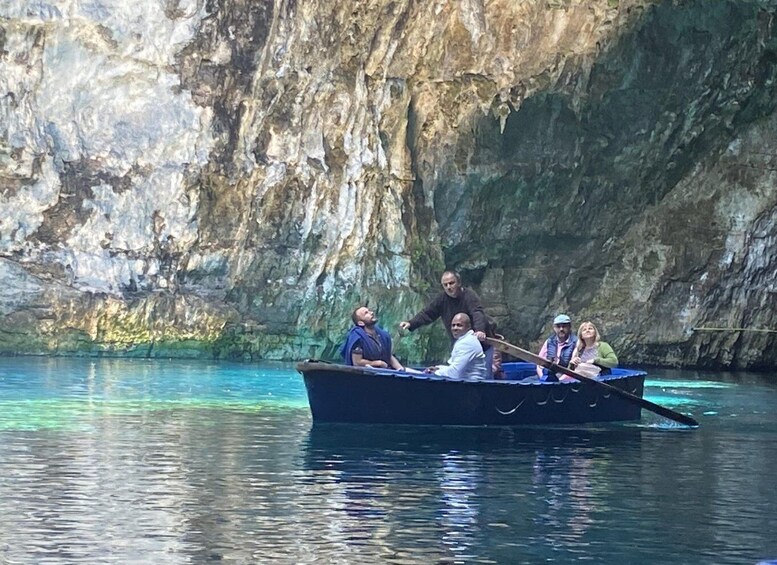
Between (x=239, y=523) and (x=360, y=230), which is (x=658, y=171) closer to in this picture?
(x=360, y=230)

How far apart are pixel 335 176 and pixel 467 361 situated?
62.0 feet

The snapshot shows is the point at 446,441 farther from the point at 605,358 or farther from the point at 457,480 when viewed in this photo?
the point at 605,358

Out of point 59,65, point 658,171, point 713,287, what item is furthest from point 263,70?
point 713,287

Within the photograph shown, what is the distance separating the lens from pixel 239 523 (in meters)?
11.3

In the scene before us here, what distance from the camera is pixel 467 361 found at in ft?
60.3

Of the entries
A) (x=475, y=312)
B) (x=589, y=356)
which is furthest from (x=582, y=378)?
(x=475, y=312)

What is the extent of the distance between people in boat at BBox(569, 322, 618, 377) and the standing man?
5.05ft

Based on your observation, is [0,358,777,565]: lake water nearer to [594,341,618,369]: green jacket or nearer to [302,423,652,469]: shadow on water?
[302,423,652,469]: shadow on water

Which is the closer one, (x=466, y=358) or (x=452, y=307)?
(x=466, y=358)

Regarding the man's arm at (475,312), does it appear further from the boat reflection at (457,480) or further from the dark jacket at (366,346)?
the boat reflection at (457,480)

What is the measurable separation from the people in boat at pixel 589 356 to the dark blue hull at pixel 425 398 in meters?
0.51

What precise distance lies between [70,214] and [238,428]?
19423 millimetres

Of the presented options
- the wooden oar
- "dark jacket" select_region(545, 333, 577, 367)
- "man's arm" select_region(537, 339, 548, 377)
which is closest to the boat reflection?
the wooden oar

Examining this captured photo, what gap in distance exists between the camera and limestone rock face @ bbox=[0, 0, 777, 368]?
36.2 meters
